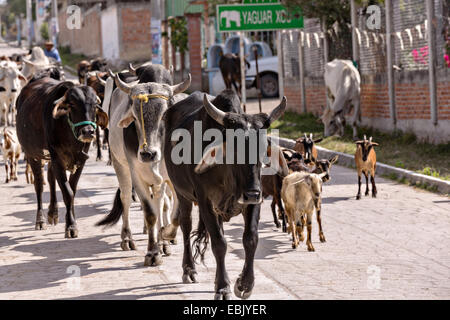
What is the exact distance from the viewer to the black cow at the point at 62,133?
10703 millimetres

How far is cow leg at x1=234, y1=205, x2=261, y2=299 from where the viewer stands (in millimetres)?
6906

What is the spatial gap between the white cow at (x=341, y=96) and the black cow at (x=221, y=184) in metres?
11.9

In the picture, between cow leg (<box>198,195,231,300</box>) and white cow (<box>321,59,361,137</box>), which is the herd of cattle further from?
white cow (<box>321,59,361,137</box>)

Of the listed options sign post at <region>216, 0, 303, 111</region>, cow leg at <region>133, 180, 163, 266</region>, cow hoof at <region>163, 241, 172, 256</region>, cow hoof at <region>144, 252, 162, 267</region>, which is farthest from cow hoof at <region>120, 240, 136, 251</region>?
sign post at <region>216, 0, 303, 111</region>

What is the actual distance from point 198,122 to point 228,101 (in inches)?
13.6

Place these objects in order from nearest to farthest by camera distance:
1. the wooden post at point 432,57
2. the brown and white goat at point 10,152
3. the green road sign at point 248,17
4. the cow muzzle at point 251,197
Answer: the cow muzzle at point 251,197 → the brown and white goat at point 10,152 → the wooden post at point 432,57 → the green road sign at point 248,17

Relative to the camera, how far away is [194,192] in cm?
761

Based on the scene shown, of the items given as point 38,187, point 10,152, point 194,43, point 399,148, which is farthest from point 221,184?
point 194,43

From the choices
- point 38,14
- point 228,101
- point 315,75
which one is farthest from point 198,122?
point 38,14

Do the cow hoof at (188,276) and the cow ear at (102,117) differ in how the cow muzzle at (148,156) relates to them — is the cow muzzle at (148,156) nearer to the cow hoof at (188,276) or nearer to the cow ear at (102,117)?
the cow hoof at (188,276)

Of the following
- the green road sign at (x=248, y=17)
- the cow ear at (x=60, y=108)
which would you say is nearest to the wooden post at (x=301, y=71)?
the green road sign at (x=248, y=17)

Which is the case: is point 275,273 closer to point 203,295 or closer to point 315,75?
point 203,295

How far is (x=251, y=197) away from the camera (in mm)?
6688

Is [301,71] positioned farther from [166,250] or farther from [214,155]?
[214,155]
